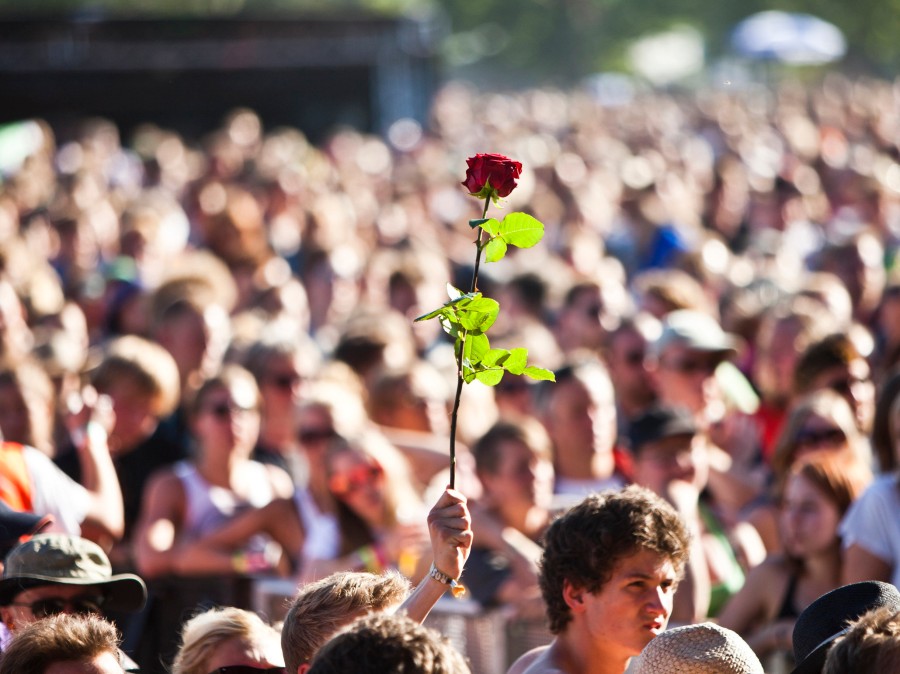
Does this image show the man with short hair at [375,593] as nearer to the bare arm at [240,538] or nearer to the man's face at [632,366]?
the bare arm at [240,538]

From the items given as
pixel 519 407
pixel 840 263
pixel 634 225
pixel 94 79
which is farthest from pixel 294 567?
pixel 94 79

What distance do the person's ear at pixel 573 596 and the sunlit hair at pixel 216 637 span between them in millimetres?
701

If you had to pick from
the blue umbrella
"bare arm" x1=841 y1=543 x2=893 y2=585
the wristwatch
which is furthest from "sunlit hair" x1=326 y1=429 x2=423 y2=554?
the blue umbrella

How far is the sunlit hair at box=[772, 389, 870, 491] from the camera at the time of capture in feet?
19.2

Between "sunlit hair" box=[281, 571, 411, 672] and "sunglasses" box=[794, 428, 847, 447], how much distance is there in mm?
2774

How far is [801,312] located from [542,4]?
76.0 metres

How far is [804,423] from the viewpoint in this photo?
588 cm

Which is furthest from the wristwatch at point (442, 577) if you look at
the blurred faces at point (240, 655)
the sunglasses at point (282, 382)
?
the sunglasses at point (282, 382)

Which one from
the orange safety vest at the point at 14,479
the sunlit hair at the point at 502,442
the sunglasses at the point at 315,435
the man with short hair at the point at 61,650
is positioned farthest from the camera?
the sunglasses at the point at 315,435

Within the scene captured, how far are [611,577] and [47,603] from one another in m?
1.46

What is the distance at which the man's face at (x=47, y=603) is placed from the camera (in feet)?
13.0

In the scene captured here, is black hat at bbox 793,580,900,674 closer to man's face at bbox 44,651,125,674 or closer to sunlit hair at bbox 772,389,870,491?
man's face at bbox 44,651,125,674

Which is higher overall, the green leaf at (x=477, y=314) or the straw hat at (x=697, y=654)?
the green leaf at (x=477, y=314)

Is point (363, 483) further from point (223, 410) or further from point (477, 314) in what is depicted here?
point (477, 314)
